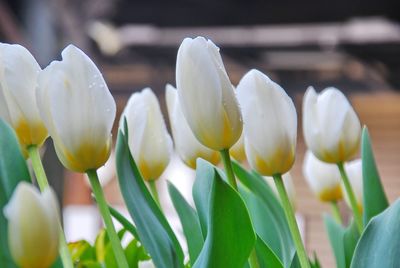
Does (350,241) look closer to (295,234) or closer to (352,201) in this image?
(352,201)

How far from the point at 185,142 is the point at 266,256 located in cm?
13

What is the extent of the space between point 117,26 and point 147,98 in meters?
4.88

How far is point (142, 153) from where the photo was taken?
0.67 meters

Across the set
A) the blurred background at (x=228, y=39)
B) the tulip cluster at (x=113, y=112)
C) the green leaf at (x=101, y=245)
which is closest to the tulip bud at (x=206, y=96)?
the tulip cluster at (x=113, y=112)

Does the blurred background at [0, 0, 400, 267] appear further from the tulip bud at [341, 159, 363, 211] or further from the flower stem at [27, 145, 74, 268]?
the flower stem at [27, 145, 74, 268]

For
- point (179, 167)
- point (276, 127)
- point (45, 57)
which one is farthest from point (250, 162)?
point (179, 167)

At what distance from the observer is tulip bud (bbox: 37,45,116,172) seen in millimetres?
526

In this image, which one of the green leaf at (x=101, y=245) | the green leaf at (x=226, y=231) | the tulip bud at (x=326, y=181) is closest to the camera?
the green leaf at (x=226, y=231)

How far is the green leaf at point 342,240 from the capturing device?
26.9 inches

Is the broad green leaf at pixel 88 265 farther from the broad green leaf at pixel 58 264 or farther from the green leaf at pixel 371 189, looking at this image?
the green leaf at pixel 371 189

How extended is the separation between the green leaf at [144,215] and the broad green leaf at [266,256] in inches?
2.2

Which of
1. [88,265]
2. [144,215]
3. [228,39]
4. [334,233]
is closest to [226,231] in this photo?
[144,215]

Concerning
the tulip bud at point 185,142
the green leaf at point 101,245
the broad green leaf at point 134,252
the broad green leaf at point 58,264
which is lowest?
the broad green leaf at point 134,252

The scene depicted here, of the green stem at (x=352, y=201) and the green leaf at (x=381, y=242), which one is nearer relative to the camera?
the green leaf at (x=381, y=242)
